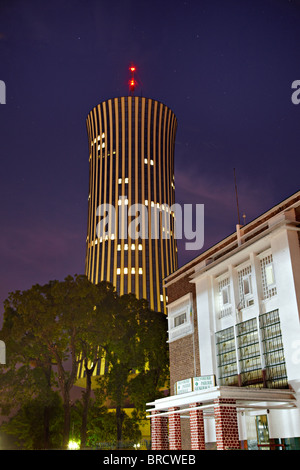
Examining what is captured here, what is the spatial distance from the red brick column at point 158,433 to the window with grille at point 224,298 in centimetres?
719

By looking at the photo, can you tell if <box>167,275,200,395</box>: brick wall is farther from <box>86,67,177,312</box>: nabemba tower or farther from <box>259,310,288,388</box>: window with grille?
<box>86,67,177,312</box>: nabemba tower

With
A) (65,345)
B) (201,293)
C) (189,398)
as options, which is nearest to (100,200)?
(65,345)

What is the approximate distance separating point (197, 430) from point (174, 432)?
8.74ft

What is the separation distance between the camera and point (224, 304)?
3003 cm

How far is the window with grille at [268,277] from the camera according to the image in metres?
26.6

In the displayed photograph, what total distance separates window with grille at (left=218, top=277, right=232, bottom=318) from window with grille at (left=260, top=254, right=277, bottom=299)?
3.10 m

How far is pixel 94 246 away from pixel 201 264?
82530mm

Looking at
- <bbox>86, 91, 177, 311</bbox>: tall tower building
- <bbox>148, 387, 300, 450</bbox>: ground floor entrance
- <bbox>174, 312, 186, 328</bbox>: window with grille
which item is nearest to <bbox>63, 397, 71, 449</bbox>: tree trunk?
<bbox>174, 312, 186, 328</bbox>: window with grille

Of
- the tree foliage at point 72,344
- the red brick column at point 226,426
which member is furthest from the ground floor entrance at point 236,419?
the tree foliage at point 72,344

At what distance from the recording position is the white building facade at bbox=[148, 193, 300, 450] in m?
22.6

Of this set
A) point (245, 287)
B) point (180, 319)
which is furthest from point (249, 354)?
point (180, 319)

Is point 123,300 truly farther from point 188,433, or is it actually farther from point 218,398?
point 218,398

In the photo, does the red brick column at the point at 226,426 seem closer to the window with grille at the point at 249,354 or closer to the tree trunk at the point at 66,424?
the window with grille at the point at 249,354

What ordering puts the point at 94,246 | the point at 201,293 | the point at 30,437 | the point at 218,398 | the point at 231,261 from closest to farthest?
the point at 218,398
the point at 231,261
the point at 201,293
the point at 30,437
the point at 94,246
